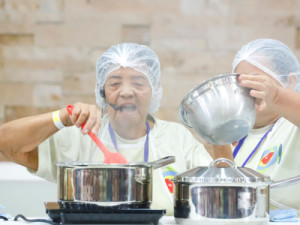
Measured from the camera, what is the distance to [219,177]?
3.23 feet

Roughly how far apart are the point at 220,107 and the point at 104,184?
27cm

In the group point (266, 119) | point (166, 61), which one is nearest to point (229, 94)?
point (266, 119)

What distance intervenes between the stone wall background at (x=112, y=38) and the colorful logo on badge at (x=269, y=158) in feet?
3.91

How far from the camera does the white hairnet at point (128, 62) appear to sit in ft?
6.06

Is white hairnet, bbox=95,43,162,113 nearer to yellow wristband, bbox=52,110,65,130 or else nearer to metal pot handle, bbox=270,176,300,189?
yellow wristband, bbox=52,110,65,130

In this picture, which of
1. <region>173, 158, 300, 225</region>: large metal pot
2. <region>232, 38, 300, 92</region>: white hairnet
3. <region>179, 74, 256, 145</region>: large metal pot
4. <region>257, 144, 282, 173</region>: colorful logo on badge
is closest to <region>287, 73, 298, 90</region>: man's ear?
<region>232, 38, 300, 92</region>: white hairnet

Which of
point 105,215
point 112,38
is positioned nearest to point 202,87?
point 105,215

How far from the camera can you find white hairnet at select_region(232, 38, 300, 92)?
67.2 inches

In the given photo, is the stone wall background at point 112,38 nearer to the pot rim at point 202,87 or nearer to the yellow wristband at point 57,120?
the yellow wristband at point 57,120

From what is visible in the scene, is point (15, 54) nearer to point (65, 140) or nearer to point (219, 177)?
point (65, 140)

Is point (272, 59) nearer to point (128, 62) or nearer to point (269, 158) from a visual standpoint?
point (269, 158)

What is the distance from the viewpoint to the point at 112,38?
2.80 metres

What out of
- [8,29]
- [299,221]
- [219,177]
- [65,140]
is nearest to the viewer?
[219,177]

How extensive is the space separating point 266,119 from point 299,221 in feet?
1.99
